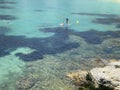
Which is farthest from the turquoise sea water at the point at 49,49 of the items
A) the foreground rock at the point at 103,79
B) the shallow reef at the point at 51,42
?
the foreground rock at the point at 103,79

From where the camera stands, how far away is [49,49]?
110 ft

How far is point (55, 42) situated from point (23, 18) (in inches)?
836

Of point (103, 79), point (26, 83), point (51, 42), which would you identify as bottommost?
point (51, 42)

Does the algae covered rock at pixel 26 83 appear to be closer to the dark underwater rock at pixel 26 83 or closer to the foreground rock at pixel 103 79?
the dark underwater rock at pixel 26 83

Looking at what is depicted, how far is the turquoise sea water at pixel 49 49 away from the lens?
→ 23.6 m

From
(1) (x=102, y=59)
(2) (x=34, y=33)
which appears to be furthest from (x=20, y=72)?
(2) (x=34, y=33)

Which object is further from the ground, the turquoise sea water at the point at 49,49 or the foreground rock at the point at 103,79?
the foreground rock at the point at 103,79

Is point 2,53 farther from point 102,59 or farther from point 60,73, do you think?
point 102,59

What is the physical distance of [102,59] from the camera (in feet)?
98.4

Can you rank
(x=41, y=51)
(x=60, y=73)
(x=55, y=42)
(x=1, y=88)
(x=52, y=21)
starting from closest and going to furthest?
(x=1, y=88)
(x=60, y=73)
(x=41, y=51)
(x=55, y=42)
(x=52, y=21)

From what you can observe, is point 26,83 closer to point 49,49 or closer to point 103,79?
point 103,79

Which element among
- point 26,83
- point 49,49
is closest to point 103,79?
point 26,83

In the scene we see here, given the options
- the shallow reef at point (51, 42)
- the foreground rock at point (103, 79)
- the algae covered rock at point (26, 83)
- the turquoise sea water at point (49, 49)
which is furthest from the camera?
the shallow reef at point (51, 42)

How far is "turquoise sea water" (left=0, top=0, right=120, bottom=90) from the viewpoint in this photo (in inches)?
928
